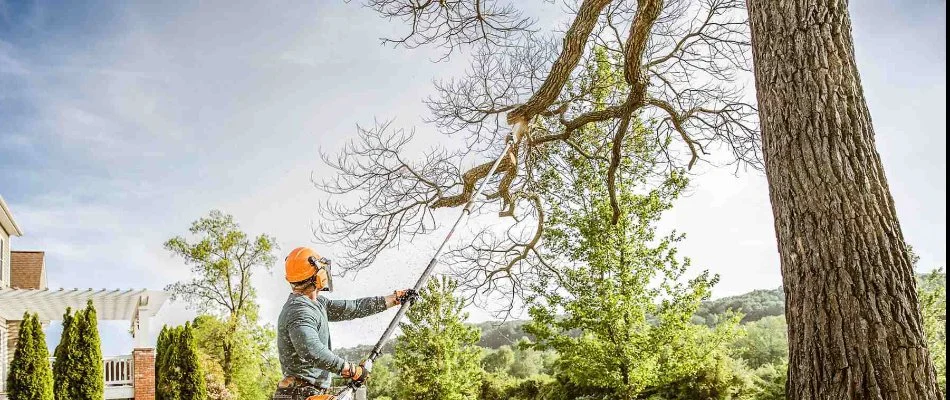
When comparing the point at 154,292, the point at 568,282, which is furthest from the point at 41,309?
the point at 568,282

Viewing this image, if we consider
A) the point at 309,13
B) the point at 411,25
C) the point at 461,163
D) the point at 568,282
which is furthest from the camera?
the point at 568,282

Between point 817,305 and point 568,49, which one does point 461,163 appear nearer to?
point 568,49

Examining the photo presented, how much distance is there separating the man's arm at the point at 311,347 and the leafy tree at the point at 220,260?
15453 millimetres

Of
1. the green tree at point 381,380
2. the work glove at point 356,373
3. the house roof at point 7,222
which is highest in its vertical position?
the house roof at point 7,222

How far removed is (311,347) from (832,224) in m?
2.22

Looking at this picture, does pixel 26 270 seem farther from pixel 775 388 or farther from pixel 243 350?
pixel 775 388

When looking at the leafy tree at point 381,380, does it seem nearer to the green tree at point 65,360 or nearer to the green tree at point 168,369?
the green tree at point 168,369

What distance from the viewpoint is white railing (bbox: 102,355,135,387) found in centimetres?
1345

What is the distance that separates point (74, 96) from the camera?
501 inches

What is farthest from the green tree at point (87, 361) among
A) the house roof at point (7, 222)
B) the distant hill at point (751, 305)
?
the distant hill at point (751, 305)

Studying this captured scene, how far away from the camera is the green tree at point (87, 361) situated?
472 inches

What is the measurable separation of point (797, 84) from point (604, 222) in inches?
303

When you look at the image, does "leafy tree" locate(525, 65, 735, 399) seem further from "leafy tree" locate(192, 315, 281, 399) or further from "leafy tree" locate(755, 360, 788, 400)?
"leafy tree" locate(192, 315, 281, 399)

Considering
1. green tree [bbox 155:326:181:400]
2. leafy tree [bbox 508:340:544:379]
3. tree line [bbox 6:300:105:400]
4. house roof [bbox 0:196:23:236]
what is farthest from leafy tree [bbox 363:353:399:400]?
tree line [bbox 6:300:105:400]
